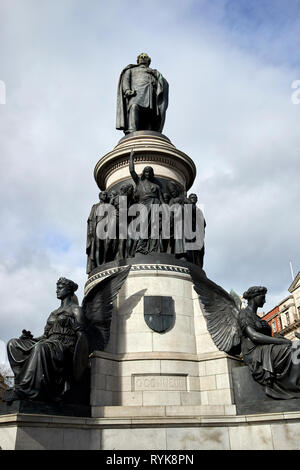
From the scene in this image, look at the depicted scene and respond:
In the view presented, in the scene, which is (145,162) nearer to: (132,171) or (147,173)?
(147,173)

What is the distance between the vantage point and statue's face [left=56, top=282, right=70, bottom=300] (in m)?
10.3

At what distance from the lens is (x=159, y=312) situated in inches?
440

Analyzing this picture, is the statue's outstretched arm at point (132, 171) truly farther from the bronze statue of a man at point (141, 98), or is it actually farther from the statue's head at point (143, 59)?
the statue's head at point (143, 59)

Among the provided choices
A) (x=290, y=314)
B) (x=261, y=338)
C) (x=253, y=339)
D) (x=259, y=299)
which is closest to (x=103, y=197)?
(x=259, y=299)

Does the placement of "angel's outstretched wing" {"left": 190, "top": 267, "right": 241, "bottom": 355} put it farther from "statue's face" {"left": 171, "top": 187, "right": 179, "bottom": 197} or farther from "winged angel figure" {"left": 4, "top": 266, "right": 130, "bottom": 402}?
"statue's face" {"left": 171, "top": 187, "right": 179, "bottom": 197}

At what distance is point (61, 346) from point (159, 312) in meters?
2.94

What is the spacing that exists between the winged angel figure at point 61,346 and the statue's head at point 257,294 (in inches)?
A: 134

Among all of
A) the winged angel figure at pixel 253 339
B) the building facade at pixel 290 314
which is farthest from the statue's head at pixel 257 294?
the building facade at pixel 290 314

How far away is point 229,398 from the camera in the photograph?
9805mm

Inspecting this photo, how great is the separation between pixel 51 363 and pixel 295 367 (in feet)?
16.9

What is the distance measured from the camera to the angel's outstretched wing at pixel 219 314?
10.6m

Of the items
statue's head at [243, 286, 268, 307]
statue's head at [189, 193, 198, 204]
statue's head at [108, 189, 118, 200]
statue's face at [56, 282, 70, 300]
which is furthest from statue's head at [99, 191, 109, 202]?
statue's head at [243, 286, 268, 307]
